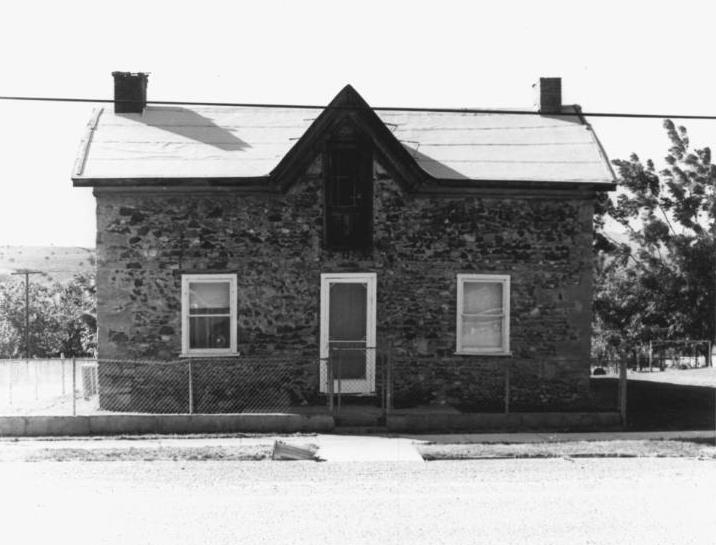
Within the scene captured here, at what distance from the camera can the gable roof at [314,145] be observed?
622 inches

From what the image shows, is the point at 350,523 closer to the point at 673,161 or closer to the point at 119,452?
the point at 119,452

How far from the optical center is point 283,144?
1731 centimetres

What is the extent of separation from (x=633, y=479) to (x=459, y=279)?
6486mm

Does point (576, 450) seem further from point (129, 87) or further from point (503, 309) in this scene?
point (129, 87)

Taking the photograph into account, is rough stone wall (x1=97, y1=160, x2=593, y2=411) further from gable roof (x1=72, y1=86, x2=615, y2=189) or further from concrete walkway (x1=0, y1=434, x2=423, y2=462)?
concrete walkway (x1=0, y1=434, x2=423, y2=462)

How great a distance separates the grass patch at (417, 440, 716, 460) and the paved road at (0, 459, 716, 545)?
1.24ft

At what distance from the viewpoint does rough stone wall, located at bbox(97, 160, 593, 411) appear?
16.0m

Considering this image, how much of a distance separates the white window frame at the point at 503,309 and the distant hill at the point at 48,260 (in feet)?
315

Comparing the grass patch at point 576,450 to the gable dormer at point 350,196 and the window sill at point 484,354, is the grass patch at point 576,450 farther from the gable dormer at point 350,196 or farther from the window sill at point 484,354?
the gable dormer at point 350,196

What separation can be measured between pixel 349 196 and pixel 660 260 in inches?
1266

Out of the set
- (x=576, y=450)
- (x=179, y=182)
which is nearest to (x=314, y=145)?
(x=179, y=182)

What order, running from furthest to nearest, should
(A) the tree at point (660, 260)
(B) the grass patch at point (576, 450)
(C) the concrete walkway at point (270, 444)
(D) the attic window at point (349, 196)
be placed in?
1. (A) the tree at point (660, 260)
2. (D) the attic window at point (349, 196)
3. (C) the concrete walkway at point (270, 444)
4. (B) the grass patch at point (576, 450)

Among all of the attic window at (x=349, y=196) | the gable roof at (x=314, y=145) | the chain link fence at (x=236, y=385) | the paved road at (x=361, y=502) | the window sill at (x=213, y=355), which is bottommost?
the paved road at (x=361, y=502)

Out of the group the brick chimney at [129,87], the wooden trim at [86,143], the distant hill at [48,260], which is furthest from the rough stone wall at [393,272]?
the distant hill at [48,260]
